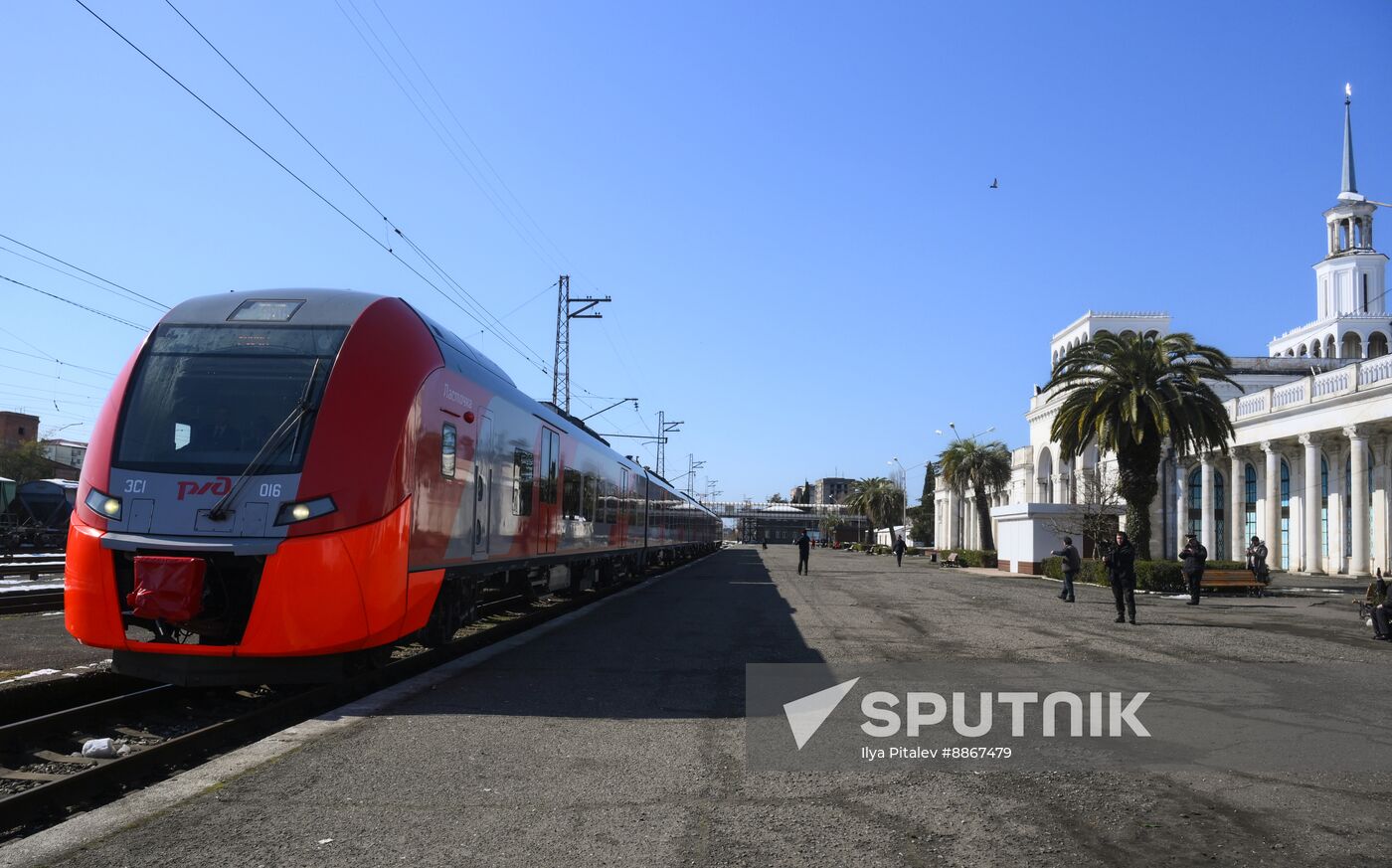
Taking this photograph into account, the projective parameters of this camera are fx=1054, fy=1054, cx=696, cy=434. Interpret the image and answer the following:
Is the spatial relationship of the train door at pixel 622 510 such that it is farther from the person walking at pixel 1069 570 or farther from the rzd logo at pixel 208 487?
the rzd logo at pixel 208 487

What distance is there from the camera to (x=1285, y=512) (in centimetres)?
4978

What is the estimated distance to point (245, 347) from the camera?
895 cm

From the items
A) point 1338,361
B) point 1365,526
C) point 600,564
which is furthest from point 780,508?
point 600,564

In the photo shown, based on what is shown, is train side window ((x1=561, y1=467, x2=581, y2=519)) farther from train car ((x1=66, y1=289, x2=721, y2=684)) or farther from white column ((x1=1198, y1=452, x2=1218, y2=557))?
white column ((x1=1198, y1=452, x2=1218, y2=557))

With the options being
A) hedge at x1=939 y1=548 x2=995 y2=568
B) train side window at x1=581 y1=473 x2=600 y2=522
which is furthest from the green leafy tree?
train side window at x1=581 y1=473 x2=600 y2=522

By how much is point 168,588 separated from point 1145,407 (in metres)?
26.9

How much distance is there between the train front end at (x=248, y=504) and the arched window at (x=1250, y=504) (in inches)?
2101

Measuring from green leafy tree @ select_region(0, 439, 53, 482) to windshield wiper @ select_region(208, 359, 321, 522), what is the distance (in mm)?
66995

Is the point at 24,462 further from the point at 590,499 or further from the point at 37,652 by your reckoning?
the point at 37,652

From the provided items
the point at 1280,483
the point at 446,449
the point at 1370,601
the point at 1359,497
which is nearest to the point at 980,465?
the point at 1280,483

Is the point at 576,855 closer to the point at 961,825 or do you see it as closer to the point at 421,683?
the point at 961,825

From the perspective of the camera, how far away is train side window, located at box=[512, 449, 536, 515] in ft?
43.7

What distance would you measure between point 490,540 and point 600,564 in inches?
470

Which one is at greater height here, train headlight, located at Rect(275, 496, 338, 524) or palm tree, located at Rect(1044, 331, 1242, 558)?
palm tree, located at Rect(1044, 331, 1242, 558)
